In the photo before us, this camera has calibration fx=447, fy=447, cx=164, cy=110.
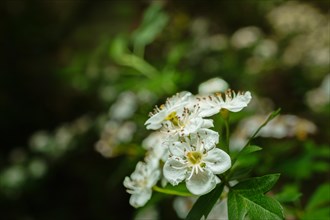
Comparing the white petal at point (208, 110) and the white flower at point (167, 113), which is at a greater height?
the white flower at point (167, 113)

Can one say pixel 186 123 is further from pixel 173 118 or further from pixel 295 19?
pixel 295 19

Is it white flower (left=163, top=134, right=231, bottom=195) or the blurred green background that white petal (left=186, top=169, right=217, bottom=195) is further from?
the blurred green background

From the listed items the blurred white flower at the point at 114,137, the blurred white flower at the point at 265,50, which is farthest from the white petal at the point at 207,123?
the blurred white flower at the point at 265,50

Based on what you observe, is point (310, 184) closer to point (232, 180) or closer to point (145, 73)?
point (145, 73)

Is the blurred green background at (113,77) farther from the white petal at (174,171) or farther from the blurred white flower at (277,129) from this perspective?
the white petal at (174,171)

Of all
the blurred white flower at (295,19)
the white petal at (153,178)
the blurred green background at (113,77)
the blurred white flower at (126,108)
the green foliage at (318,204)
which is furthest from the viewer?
the blurred white flower at (295,19)

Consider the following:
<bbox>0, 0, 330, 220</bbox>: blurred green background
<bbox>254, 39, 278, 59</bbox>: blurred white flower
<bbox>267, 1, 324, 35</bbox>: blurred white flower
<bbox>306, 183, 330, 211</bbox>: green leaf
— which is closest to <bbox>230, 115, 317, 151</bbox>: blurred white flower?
<bbox>0, 0, 330, 220</bbox>: blurred green background
